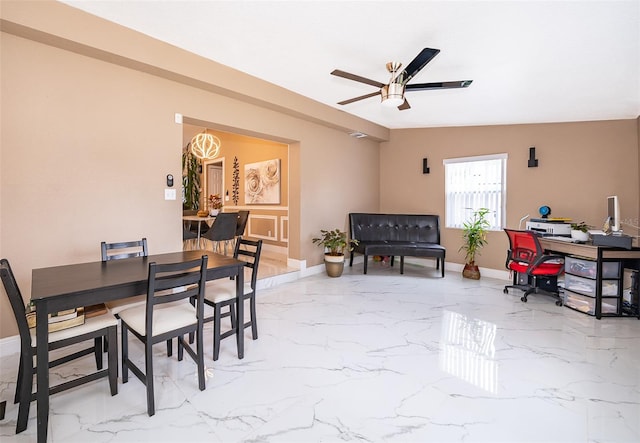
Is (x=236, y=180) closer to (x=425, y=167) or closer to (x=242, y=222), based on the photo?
(x=242, y=222)

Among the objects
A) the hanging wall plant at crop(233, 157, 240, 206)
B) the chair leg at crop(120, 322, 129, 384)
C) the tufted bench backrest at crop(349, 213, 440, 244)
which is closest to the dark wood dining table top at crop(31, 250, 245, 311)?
the chair leg at crop(120, 322, 129, 384)

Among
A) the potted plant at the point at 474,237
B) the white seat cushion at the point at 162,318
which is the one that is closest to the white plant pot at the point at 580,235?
the potted plant at the point at 474,237

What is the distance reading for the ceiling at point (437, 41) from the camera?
7.34ft

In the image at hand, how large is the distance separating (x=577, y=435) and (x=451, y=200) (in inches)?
166

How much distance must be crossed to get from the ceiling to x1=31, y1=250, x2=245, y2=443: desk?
6.55 ft

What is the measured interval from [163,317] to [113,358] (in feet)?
1.26

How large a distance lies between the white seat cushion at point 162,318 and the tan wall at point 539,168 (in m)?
4.73

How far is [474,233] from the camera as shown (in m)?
4.71

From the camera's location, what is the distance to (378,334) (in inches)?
108

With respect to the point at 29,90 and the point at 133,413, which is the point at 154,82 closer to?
the point at 29,90

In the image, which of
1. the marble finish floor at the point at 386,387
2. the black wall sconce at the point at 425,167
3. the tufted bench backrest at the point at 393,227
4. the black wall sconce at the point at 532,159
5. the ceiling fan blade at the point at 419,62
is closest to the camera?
the marble finish floor at the point at 386,387

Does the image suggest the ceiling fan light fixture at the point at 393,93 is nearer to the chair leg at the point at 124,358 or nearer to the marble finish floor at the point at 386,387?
the marble finish floor at the point at 386,387

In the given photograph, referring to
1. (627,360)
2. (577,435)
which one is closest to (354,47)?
(577,435)

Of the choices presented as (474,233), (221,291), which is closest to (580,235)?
(474,233)
